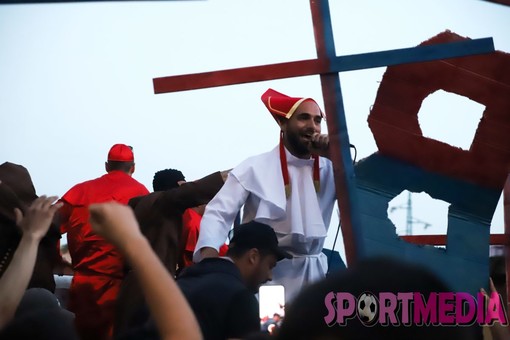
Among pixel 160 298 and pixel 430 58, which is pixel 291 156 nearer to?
pixel 430 58

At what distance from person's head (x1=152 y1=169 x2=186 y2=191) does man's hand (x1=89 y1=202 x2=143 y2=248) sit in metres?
2.76

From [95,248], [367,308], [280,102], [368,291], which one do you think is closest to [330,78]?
[280,102]

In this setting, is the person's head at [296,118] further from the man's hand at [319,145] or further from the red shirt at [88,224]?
the red shirt at [88,224]

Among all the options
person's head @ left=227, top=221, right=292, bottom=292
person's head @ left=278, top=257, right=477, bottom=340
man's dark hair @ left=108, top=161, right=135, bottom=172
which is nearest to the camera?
person's head @ left=278, top=257, right=477, bottom=340

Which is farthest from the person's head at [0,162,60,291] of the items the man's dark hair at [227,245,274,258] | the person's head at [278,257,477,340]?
the person's head at [278,257,477,340]

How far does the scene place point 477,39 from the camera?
3.26 metres

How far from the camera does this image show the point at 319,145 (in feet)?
11.7

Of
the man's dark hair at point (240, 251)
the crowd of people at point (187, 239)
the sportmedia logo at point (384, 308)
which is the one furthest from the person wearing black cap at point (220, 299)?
the sportmedia logo at point (384, 308)

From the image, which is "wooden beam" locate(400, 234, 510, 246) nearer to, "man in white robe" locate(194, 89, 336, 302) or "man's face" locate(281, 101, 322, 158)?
"man in white robe" locate(194, 89, 336, 302)

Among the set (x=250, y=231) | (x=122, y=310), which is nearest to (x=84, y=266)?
(x=122, y=310)

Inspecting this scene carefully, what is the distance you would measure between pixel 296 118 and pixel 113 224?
7.38 feet

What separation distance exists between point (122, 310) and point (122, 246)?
2386mm

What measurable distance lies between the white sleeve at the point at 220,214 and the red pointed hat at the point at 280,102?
311 millimetres

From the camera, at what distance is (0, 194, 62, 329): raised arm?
8.01 feet
